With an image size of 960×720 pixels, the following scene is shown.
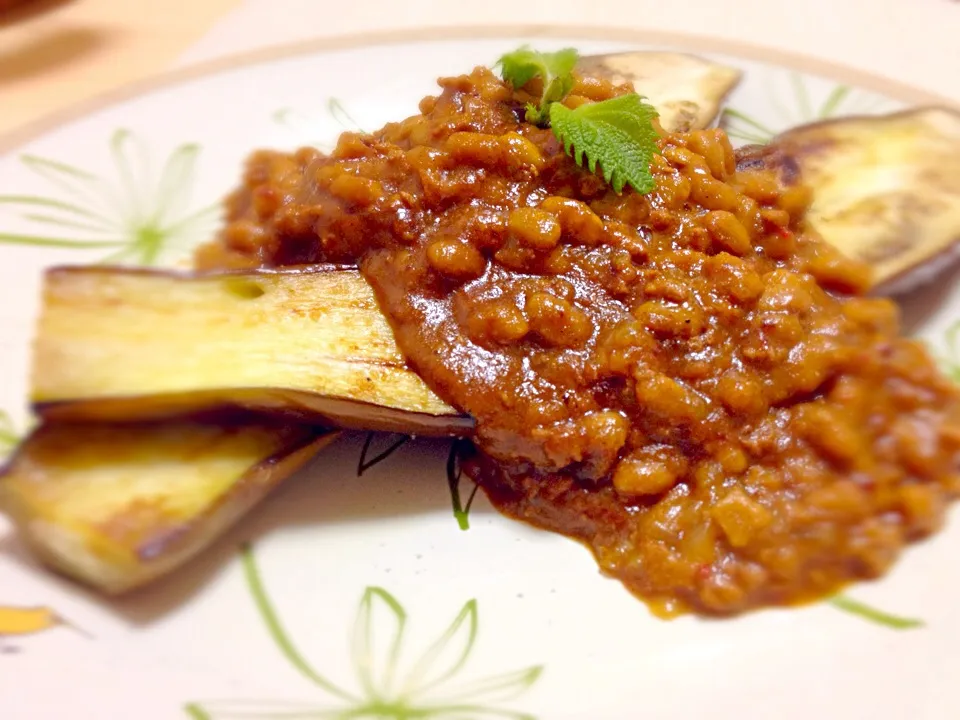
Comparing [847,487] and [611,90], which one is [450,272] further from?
[847,487]

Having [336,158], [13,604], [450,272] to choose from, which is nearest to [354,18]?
[336,158]

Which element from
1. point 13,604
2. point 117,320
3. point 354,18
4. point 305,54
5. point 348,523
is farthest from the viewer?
point 354,18

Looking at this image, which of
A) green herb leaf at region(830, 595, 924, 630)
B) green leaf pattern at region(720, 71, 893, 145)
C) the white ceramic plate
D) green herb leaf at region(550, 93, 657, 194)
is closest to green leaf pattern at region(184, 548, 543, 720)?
the white ceramic plate

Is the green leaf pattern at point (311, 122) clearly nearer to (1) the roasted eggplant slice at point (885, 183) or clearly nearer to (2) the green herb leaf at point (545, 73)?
A: (2) the green herb leaf at point (545, 73)

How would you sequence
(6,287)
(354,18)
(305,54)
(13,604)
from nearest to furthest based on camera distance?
1. (13,604)
2. (6,287)
3. (305,54)
4. (354,18)

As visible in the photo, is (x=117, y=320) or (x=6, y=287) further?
(x=6, y=287)

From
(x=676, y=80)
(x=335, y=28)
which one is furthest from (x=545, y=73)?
(x=335, y=28)

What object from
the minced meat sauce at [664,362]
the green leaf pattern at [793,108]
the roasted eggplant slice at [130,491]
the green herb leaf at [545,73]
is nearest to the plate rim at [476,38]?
the green leaf pattern at [793,108]
